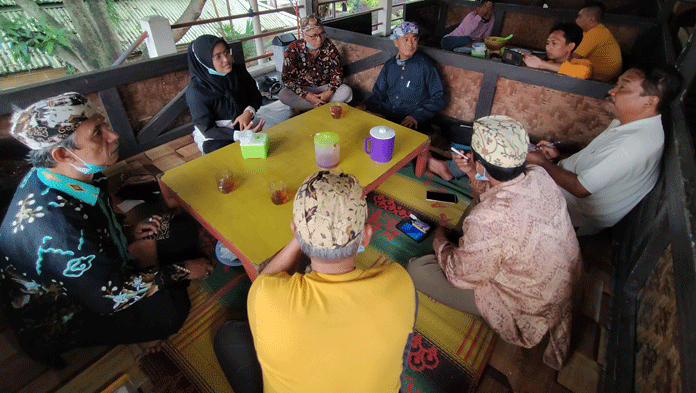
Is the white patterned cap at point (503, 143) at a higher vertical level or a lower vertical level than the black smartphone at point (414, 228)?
higher

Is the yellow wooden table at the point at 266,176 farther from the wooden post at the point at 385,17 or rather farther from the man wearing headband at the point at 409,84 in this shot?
the wooden post at the point at 385,17

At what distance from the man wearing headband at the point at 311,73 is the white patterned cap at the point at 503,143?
2.52 m

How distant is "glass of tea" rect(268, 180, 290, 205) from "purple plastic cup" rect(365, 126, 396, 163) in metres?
0.66

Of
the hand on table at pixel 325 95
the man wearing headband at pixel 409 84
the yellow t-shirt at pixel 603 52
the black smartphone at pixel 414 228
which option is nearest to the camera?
the black smartphone at pixel 414 228

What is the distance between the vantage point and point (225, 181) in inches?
73.4

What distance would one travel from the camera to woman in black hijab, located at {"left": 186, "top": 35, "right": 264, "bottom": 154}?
266 centimetres

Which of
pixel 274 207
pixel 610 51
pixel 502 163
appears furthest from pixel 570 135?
pixel 274 207

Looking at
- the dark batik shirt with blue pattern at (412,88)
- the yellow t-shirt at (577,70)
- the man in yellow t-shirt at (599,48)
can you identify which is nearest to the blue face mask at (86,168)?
the dark batik shirt with blue pattern at (412,88)

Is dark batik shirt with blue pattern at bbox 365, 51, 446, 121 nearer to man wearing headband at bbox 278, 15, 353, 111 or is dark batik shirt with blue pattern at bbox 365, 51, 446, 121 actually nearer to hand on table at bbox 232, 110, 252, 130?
man wearing headband at bbox 278, 15, 353, 111

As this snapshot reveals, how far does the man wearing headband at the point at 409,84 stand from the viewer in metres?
3.16

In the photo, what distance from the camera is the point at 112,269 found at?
1.34 metres

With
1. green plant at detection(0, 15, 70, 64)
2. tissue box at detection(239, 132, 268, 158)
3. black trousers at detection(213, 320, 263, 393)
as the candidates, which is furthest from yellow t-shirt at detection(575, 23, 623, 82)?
green plant at detection(0, 15, 70, 64)

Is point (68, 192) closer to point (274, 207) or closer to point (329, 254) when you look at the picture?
point (274, 207)

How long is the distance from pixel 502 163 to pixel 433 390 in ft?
3.86
